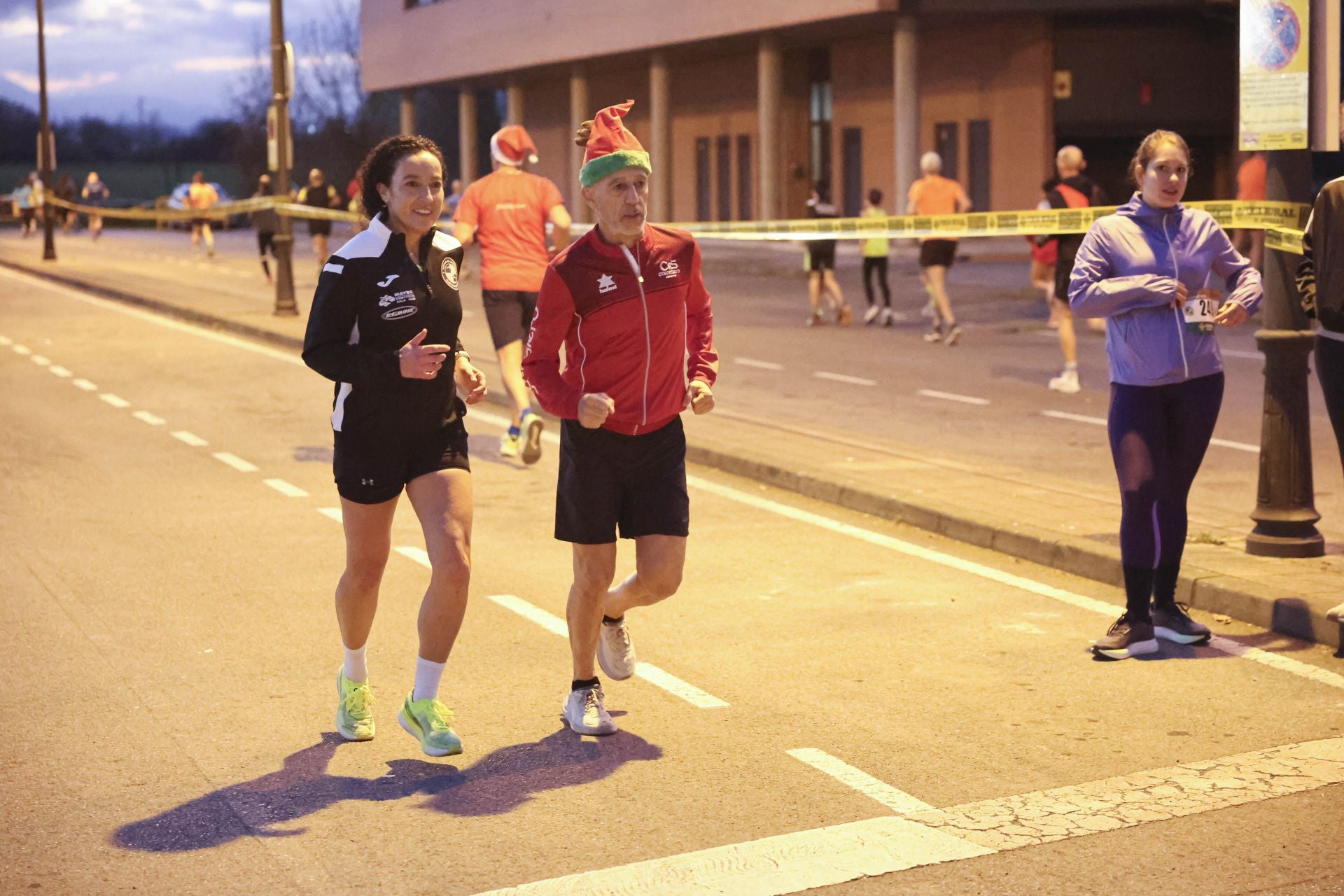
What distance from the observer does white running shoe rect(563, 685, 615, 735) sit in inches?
240

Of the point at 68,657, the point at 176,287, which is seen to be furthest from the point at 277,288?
the point at 68,657

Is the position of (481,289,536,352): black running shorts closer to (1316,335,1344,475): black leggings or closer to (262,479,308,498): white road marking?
(262,479,308,498): white road marking

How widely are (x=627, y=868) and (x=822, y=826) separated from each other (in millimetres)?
622

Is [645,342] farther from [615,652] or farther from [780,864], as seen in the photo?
[780,864]

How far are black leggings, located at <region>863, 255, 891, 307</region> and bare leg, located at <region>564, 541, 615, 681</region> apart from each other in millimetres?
16061

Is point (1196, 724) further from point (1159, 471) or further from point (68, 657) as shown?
point (68, 657)

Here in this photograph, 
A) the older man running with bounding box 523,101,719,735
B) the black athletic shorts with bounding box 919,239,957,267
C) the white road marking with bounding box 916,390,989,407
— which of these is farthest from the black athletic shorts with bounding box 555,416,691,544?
the black athletic shorts with bounding box 919,239,957,267

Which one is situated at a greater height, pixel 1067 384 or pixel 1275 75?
pixel 1275 75

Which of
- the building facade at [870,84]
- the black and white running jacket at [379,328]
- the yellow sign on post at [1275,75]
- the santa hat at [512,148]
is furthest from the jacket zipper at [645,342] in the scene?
the building facade at [870,84]

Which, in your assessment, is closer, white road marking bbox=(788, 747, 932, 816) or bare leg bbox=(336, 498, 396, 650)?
white road marking bbox=(788, 747, 932, 816)

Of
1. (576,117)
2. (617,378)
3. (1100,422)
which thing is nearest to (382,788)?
(617,378)

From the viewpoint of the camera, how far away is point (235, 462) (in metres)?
12.3

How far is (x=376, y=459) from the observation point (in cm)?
584

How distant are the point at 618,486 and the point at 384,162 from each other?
1.28 meters
